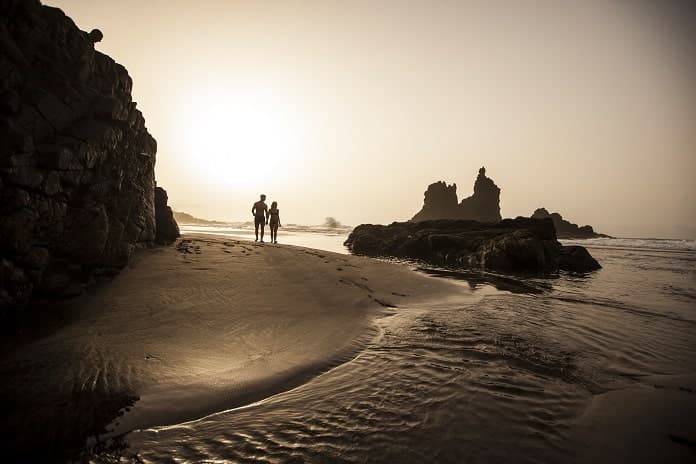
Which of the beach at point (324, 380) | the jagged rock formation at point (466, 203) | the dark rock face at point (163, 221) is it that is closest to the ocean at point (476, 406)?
the beach at point (324, 380)

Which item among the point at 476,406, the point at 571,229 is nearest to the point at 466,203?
the point at 571,229

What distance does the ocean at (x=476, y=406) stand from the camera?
2.70 m

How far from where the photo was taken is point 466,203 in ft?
346

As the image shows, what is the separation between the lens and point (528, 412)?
3354 mm

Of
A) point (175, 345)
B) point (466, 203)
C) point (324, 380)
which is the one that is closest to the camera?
point (324, 380)

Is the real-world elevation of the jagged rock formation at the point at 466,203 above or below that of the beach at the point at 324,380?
above

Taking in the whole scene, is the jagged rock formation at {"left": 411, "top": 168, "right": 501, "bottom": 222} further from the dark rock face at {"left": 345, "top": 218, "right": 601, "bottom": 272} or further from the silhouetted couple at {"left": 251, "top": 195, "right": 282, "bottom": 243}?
the silhouetted couple at {"left": 251, "top": 195, "right": 282, "bottom": 243}

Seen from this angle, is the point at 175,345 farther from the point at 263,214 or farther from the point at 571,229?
the point at 571,229

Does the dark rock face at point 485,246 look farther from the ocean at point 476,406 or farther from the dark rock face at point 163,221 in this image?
the dark rock face at point 163,221

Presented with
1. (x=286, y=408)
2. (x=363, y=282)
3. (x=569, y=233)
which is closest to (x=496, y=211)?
(x=569, y=233)

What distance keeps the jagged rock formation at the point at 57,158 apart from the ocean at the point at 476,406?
3.62 m

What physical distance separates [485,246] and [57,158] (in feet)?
70.1

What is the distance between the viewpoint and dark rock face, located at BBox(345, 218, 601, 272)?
18781 mm

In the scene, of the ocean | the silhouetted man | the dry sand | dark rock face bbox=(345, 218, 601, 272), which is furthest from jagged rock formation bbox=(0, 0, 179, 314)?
dark rock face bbox=(345, 218, 601, 272)
